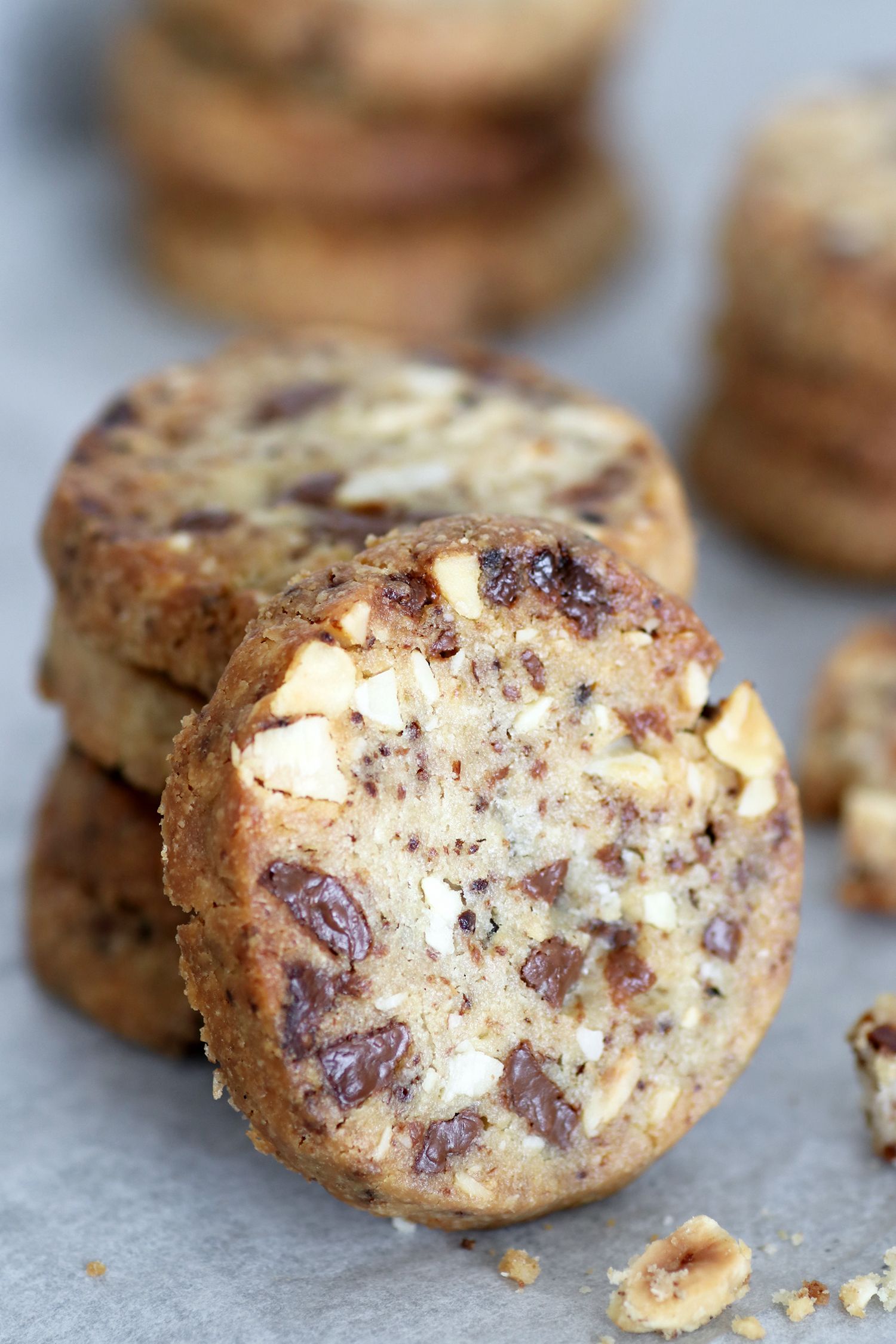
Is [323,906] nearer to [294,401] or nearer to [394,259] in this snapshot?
[294,401]

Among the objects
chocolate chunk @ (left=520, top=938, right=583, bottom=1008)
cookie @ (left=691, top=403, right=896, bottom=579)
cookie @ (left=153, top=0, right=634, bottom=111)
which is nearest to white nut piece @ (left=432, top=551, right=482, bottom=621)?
chocolate chunk @ (left=520, top=938, right=583, bottom=1008)

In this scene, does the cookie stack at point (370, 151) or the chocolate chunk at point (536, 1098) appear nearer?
the chocolate chunk at point (536, 1098)

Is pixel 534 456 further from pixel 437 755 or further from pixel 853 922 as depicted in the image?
pixel 853 922

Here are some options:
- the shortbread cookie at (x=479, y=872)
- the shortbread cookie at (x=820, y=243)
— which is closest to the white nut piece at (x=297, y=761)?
the shortbread cookie at (x=479, y=872)

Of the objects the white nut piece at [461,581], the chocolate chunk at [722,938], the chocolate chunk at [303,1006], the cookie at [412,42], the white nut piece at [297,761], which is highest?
the cookie at [412,42]

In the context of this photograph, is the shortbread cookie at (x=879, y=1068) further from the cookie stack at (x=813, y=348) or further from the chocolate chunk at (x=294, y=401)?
the cookie stack at (x=813, y=348)

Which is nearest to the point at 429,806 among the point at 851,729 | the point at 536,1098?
the point at 536,1098
